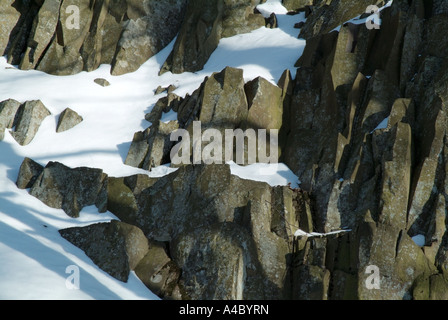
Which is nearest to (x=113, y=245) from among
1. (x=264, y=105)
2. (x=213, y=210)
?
(x=213, y=210)

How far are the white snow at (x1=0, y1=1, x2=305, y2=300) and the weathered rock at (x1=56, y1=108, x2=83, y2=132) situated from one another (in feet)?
0.81

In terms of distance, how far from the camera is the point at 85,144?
17.7 meters

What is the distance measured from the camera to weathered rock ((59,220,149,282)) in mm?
12516

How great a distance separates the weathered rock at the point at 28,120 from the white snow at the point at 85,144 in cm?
20

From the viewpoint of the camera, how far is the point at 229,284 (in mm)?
11695

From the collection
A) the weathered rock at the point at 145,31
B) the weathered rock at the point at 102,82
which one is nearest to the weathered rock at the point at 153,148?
the weathered rock at the point at 102,82

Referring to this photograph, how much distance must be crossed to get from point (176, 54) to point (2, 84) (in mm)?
7342

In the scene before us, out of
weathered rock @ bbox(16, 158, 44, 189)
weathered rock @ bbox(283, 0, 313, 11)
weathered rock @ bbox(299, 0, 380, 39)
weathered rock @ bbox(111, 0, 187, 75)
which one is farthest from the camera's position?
weathered rock @ bbox(283, 0, 313, 11)

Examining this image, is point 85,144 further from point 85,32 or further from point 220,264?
point 85,32

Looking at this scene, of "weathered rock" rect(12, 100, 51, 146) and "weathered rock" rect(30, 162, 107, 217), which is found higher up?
"weathered rock" rect(12, 100, 51, 146)

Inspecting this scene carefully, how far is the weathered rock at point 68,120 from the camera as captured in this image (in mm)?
18648

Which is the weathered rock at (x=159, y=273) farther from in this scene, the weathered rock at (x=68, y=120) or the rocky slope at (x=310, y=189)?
the weathered rock at (x=68, y=120)

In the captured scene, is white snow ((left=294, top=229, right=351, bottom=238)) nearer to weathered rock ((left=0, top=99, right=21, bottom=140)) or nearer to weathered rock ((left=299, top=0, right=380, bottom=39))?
weathered rock ((left=299, top=0, right=380, bottom=39))

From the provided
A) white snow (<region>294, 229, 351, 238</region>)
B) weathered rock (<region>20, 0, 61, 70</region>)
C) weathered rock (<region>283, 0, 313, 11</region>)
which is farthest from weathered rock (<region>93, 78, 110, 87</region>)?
white snow (<region>294, 229, 351, 238</region>)
